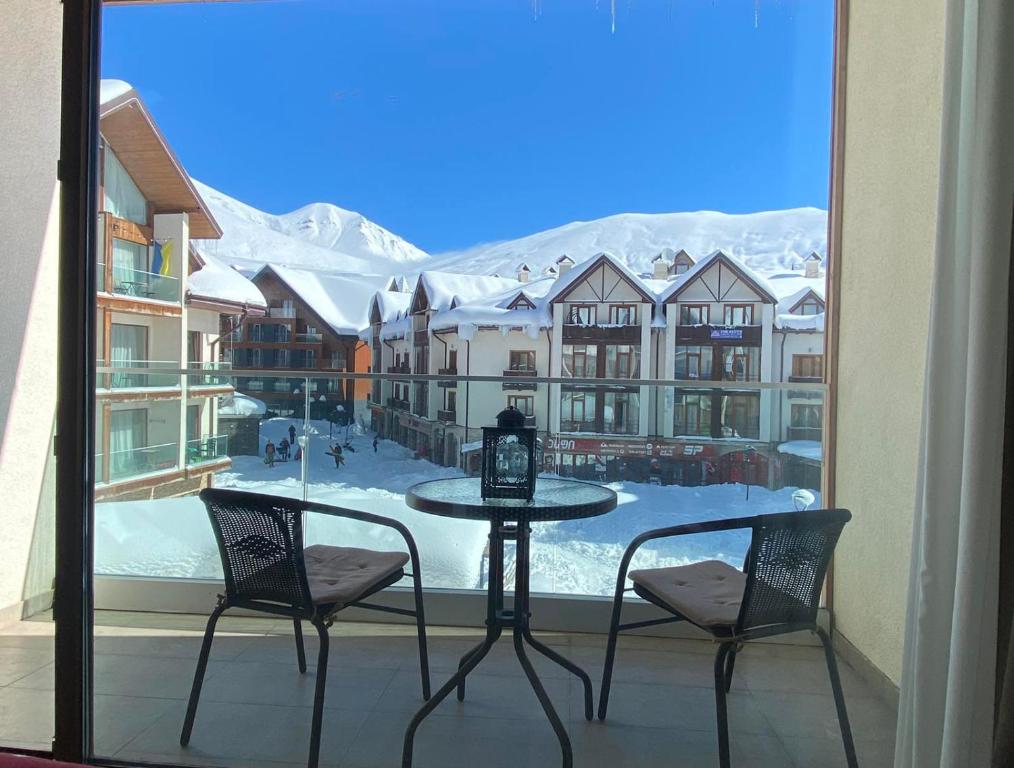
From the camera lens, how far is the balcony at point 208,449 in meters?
3.34

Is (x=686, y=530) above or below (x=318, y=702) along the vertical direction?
above

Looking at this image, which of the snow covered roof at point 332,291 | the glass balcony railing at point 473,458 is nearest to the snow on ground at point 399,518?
the glass balcony railing at point 473,458

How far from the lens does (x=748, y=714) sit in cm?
230

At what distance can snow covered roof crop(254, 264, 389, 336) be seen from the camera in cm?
422

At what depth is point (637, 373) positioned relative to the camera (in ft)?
11.4

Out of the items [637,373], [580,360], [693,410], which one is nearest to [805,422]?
[693,410]

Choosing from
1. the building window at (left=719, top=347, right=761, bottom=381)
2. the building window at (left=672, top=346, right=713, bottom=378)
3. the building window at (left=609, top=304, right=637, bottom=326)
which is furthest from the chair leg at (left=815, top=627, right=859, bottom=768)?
the building window at (left=609, top=304, right=637, bottom=326)

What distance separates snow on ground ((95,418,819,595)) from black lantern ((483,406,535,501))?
92cm

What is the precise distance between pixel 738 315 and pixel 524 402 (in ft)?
4.10

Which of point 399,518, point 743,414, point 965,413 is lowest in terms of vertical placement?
point 399,518

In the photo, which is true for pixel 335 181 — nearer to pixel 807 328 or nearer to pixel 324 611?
pixel 807 328

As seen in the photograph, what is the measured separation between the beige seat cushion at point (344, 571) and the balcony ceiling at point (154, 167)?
2038mm

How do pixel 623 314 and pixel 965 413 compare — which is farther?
pixel 623 314

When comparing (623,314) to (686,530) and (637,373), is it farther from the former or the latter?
(686,530)
